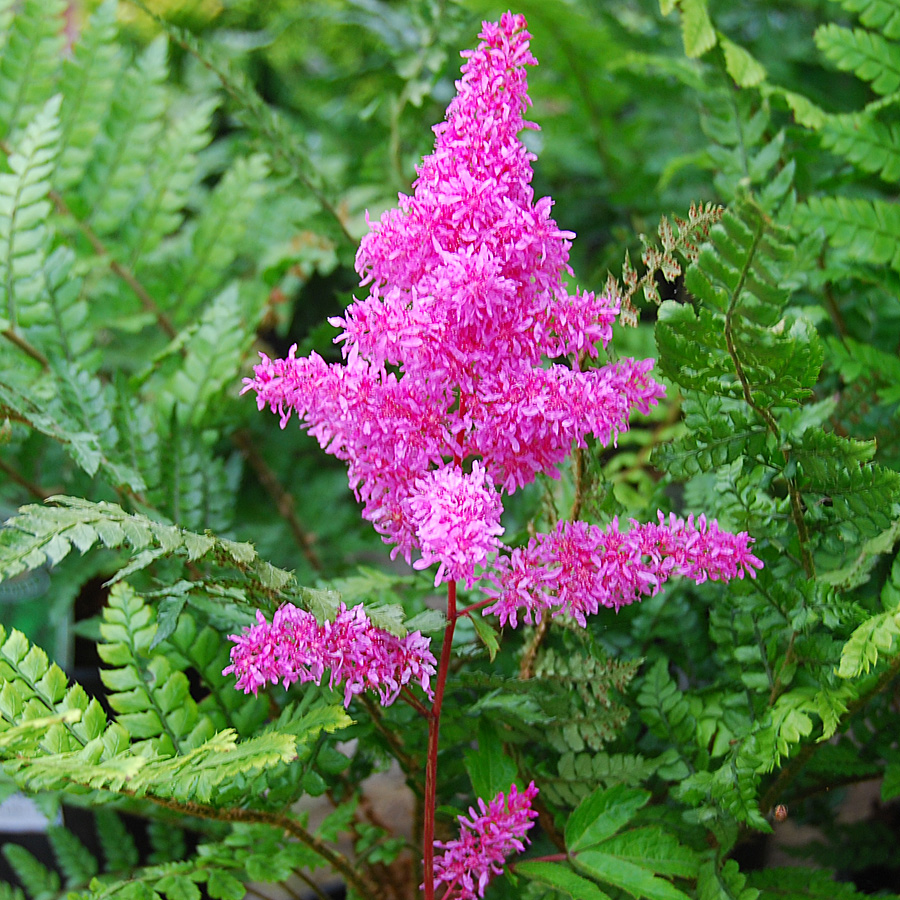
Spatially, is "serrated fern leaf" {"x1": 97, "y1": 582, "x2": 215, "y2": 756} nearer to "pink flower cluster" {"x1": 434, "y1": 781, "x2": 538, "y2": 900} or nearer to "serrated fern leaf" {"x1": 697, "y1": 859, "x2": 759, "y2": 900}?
"pink flower cluster" {"x1": 434, "y1": 781, "x2": 538, "y2": 900}

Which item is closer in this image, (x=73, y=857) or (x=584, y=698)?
(x=584, y=698)

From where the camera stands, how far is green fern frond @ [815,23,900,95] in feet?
2.66

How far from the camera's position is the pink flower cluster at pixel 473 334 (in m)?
0.47

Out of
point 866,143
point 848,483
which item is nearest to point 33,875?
point 848,483

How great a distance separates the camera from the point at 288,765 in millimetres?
627

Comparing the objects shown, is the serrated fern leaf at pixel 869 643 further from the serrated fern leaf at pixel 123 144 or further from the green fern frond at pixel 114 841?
the serrated fern leaf at pixel 123 144

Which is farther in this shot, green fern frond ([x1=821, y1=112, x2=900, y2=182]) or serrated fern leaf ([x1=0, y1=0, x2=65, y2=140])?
serrated fern leaf ([x1=0, y1=0, x2=65, y2=140])

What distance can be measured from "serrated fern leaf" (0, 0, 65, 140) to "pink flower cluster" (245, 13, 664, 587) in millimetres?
640

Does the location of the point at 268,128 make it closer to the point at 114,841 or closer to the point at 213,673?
the point at 213,673

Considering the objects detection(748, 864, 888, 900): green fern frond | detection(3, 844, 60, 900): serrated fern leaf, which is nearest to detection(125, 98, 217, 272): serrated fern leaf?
detection(3, 844, 60, 900): serrated fern leaf

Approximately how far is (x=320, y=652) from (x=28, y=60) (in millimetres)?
785

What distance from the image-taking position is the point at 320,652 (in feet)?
1.57

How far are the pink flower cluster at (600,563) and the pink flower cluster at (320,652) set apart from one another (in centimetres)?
6

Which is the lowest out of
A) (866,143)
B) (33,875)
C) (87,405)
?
(33,875)
